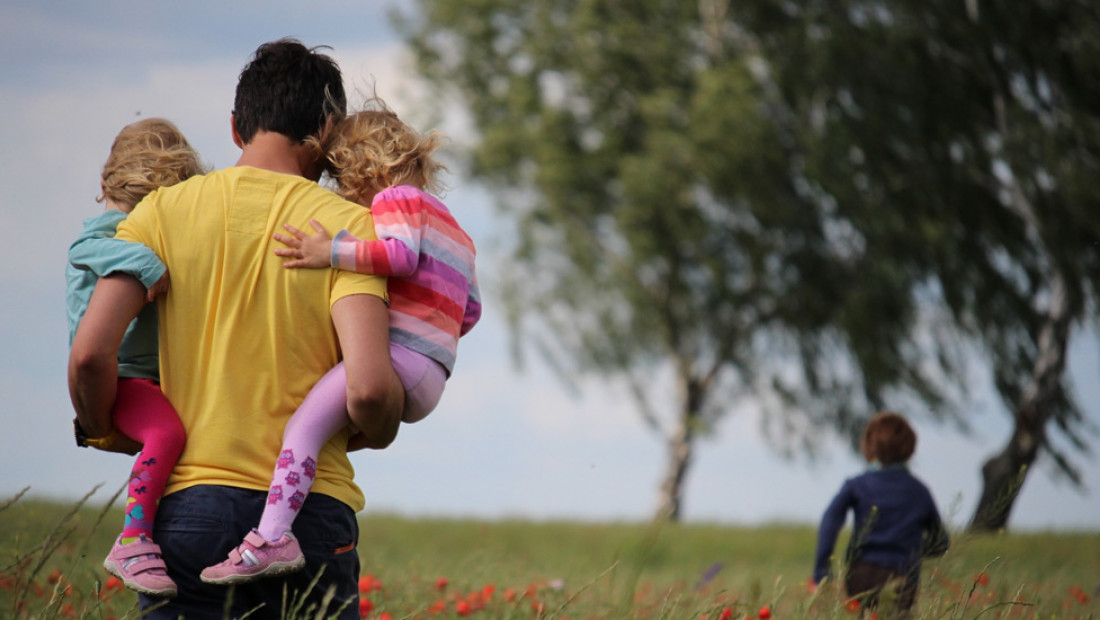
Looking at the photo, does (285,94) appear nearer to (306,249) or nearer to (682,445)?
(306,249)

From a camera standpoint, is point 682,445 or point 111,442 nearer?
point 111,442

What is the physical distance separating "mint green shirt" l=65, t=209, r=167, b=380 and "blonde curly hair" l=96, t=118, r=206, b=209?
184 millimetres

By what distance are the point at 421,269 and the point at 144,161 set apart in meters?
0.96

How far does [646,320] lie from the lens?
57.1 feet

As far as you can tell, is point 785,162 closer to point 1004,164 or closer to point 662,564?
point 1004,164

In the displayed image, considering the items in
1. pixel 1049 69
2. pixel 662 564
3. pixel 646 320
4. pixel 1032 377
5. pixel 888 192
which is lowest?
pixel 662 564

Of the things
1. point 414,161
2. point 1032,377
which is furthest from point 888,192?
point 414,161

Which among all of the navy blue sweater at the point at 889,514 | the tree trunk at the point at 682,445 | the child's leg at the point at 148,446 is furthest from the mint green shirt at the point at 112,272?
the tree trunk at the point at 682,445

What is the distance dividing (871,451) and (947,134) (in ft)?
31.6

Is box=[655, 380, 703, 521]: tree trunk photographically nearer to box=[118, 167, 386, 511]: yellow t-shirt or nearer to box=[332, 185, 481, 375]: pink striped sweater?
box=[332, 185, 481, 375]: pink striped sweater

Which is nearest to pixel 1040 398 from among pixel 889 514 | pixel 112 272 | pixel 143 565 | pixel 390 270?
pixel 889 514

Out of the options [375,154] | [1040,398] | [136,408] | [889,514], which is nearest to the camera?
[136,408]

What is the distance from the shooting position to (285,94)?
2.46 m

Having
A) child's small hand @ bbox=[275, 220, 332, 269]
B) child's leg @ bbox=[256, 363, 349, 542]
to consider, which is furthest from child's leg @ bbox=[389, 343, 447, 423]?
child's small hand @ bbox=[275, 220, 332, 269]
